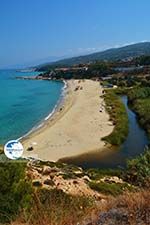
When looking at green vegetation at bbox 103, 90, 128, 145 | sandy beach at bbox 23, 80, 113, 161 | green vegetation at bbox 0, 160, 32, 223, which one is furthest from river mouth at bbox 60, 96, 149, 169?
green vegetation at bbox 0, 160, 32, 223

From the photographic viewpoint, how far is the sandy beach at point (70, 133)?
36.4 m

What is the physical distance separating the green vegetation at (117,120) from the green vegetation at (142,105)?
2054mm

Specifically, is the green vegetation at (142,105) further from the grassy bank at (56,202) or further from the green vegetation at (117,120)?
the grassy bank at (56,202)

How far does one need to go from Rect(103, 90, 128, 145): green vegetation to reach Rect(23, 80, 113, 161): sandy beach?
865 mm

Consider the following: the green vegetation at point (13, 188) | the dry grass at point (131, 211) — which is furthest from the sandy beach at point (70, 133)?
the dry grass at point (131, 211)

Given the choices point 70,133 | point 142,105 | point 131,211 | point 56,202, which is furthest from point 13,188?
point 142,105

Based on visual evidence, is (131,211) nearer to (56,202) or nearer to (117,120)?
(56,202)

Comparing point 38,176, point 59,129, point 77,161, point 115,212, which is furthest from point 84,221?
point 59,129

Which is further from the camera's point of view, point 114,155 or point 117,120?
point 117,120

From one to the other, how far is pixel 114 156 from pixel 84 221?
29.9m

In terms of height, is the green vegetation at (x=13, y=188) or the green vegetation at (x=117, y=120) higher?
the green vegetation at (x=13, y=188)

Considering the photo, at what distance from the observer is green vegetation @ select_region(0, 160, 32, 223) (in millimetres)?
8844

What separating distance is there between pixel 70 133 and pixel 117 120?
8580 mm

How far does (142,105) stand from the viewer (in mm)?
59688
